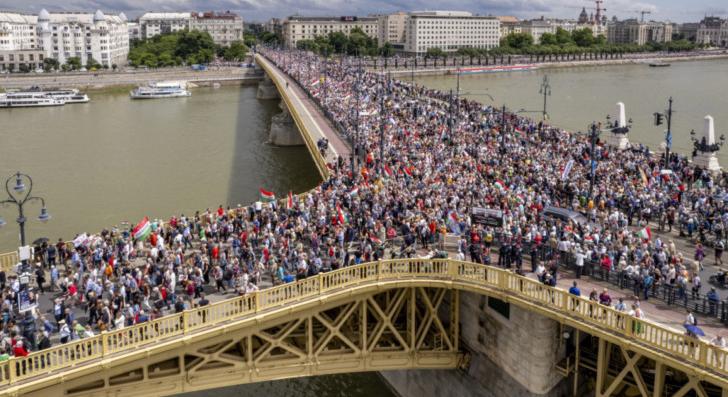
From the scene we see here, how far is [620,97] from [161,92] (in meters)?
66.3

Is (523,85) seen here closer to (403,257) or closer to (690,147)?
(690,147)

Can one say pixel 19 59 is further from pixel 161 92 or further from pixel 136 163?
pixel 136 163

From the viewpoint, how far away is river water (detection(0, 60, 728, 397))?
4034 centimetres

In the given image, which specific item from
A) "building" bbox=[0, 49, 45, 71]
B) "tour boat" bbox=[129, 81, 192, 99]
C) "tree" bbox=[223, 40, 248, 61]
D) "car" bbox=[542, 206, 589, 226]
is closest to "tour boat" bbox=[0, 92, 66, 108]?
"tour boat" bbox=[129, 81, 192, 99]

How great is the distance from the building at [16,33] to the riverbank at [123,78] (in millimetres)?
39915

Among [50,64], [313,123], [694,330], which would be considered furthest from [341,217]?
[50,64]

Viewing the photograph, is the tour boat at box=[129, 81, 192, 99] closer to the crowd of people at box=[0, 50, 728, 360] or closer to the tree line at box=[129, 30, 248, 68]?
the tree line at box=[129, 30, 248, 68]

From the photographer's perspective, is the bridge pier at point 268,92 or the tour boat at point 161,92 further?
the bridge pier at point 268,92

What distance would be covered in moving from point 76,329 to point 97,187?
1351 inches

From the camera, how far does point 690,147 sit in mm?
54938

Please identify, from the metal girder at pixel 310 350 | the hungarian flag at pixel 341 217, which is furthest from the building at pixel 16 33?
the metal girder at pixel 310 350

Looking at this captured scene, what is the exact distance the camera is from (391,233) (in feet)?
72.6

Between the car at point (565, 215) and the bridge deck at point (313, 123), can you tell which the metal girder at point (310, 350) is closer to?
the car at point (565, 215)

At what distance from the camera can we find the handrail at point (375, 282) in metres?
14.4
